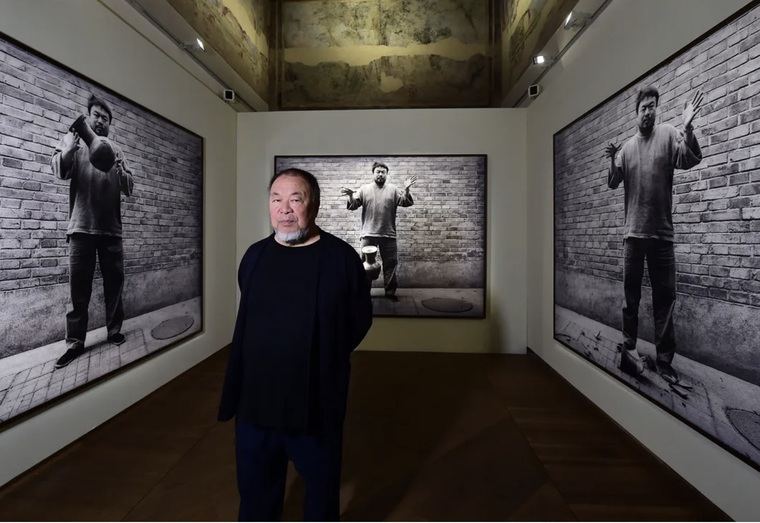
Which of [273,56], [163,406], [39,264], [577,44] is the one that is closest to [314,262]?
[39,264]

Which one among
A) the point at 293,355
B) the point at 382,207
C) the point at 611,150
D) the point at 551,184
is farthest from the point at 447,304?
the point at 293,355

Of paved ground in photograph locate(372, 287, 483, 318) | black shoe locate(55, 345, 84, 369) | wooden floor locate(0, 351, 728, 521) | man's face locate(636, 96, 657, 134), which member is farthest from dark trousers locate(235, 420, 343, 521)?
paved ground in photograph locate(372, 287, 483, 318)

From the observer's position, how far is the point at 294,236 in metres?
1.40

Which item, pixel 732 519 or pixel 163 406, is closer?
pixel 732 519

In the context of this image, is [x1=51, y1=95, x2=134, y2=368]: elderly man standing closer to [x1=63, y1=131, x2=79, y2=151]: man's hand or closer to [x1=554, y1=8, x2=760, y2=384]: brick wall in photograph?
[x1=63, y1=131, x2=79, y2=151]: man's hand

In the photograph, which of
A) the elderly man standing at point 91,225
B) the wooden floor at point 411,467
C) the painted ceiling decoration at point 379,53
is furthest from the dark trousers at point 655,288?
the elderly man standing at point 91,225

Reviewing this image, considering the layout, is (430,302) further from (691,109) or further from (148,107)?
(148,107)

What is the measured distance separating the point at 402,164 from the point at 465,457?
3532mm

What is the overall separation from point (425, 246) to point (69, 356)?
3.72 m

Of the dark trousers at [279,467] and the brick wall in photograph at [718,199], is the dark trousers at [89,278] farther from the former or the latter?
the brick wall in photograph at [718,199]

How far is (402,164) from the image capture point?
15.5ft

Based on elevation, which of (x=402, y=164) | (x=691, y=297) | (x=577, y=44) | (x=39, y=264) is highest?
(x=577, y=44)

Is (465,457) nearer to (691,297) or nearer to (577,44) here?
(691,297)

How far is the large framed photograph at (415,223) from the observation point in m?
4.71
